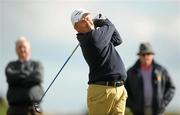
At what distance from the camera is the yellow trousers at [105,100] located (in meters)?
11.6

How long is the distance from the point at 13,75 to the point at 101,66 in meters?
4.06

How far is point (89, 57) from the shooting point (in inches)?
457

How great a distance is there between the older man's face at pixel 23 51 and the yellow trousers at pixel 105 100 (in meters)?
3.86

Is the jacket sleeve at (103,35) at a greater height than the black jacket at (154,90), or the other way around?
the jacket sleeve at (103,35)

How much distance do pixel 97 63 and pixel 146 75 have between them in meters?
3.94

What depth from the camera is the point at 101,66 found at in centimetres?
1155

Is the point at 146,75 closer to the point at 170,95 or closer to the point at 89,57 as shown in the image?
the point at 170,95

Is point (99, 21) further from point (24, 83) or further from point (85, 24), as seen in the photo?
point (24, 83)

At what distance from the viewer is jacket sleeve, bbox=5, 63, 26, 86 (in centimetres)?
1521

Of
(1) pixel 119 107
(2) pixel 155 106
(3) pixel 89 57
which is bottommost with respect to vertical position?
(2) pixel 155 106

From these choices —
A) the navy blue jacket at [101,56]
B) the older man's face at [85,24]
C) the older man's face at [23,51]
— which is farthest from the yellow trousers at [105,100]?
the older man's face at [23,51]

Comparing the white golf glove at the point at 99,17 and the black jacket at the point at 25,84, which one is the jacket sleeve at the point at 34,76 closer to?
the black jacket at the point at 25,84

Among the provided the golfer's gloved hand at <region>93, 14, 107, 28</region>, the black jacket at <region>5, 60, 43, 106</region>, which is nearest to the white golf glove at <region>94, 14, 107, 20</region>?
the golfer's gloved hand at <region>93, 14, 107, 28</region>

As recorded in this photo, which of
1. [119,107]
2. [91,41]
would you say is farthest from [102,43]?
[119,107]
